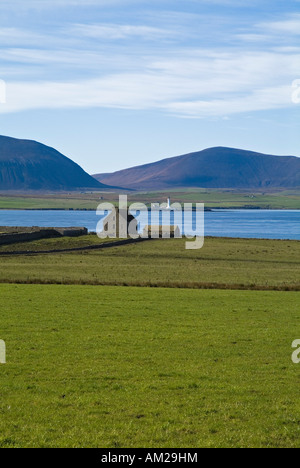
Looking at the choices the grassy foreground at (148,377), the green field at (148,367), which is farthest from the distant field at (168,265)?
the grassy foreground at (148,377)

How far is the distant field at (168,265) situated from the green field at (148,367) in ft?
15.3

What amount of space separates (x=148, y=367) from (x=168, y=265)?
4316 centimetres

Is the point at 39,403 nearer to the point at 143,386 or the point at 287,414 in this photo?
the point at 143,386

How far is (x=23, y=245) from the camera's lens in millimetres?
76938

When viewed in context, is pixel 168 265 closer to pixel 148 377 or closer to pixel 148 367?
pixel 148 367

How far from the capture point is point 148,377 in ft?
54.3

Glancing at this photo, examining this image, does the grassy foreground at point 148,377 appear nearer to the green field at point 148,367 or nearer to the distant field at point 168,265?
the green field at point 148,367

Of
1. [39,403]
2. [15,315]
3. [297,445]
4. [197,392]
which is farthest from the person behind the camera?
[15,315]

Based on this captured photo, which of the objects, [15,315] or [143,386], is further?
[15,315]

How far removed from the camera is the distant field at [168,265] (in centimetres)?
4447

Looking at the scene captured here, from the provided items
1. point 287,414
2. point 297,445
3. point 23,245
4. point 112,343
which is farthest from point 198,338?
point 23,245

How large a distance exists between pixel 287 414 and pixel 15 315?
1537 centimetres

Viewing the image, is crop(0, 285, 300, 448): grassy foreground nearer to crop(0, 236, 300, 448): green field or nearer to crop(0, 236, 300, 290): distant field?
crop(0, 236, 300, 448): green field

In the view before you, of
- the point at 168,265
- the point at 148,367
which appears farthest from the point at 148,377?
the point at 168,265
